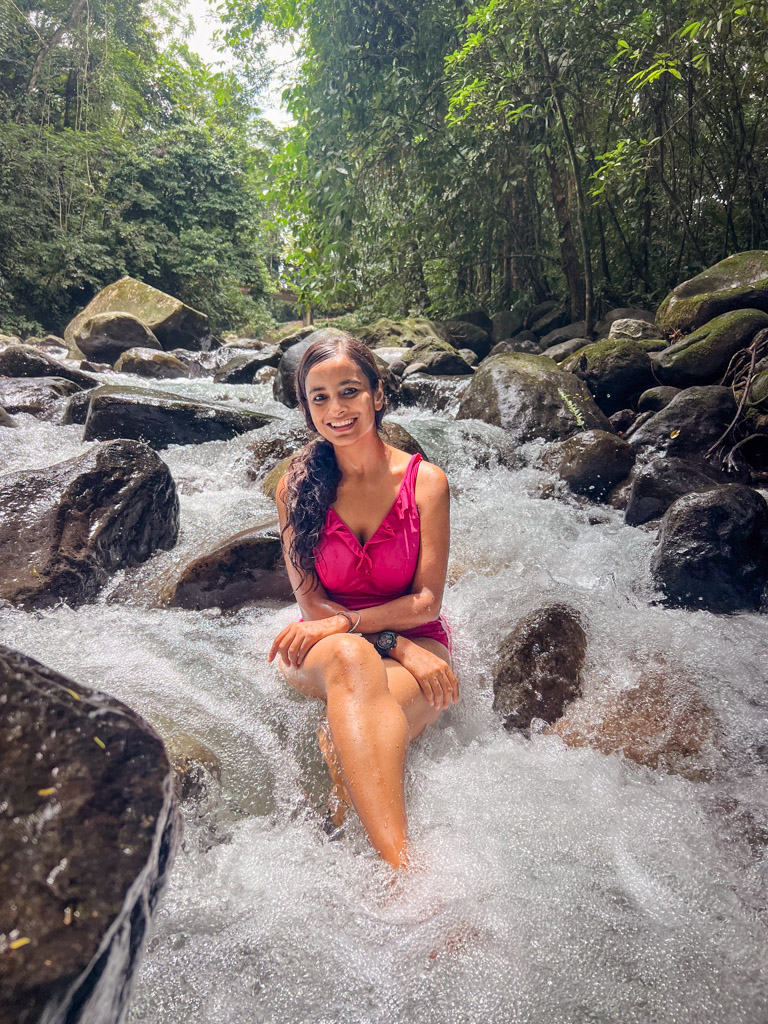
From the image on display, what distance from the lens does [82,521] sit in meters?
3.48

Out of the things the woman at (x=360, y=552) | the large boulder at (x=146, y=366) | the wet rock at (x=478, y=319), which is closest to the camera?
the woman at (x=360, y=552)

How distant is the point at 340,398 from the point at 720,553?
229 centimetres

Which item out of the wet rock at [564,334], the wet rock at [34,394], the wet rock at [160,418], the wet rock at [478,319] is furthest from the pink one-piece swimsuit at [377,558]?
the wet rock at [478,319]

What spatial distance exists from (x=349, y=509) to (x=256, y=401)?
241 inches

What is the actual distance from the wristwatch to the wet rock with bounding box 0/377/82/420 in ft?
17.9

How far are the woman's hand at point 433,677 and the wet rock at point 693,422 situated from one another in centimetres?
348

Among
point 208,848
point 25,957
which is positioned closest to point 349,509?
point 208,848

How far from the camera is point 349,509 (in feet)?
7.79

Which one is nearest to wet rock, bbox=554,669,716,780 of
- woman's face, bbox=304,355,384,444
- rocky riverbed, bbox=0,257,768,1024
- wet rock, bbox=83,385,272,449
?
rocky riverbed, bbox=0,257,768,1024

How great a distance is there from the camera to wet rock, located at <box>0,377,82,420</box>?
20.4 feet

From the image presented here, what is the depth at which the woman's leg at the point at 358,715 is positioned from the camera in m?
1.72

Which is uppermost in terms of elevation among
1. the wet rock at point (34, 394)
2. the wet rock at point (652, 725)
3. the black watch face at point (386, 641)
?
the wet rock at point (34, 394)

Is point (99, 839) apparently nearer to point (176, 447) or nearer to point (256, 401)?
point (176, 447)

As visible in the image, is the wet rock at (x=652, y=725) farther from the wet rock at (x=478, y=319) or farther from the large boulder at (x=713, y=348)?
the wet rock at (x=478, y=319)
